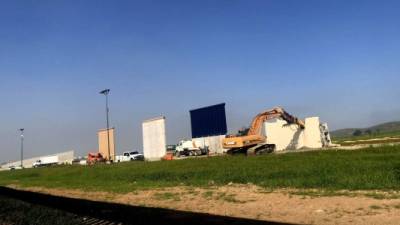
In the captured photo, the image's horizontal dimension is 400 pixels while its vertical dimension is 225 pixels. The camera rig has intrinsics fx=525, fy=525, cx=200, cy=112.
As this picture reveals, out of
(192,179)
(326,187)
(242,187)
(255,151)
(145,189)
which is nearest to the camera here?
(326,187)

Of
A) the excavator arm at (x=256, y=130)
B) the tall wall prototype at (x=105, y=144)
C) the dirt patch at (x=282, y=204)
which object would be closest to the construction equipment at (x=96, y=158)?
the tall wall prototype at (x=105, y=144)

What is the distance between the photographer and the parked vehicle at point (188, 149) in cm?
7398

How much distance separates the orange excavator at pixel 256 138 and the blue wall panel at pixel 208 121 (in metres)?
18.0

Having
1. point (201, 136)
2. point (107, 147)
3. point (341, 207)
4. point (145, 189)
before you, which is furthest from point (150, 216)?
point (107, 147)

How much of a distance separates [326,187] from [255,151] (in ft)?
90.8

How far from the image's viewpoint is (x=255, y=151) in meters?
48.8

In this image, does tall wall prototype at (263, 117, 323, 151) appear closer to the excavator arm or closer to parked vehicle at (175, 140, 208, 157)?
the excavator arm

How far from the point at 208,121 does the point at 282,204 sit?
56.9 metres

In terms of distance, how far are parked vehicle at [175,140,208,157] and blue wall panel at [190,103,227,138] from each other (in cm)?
169

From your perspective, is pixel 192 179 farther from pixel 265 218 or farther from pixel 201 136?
pixel 201 136

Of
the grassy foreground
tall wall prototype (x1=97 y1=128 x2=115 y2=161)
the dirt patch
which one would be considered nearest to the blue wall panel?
tall wall prototype (x1=97 y1=128 x2=115 y2=161)

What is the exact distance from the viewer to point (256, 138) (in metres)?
50.4

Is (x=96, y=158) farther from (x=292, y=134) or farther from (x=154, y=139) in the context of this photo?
(x=292, y=134)

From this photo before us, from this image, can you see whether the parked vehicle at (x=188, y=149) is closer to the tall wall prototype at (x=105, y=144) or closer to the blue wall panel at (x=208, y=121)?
the blue wall panel at (x=208, y=121)
